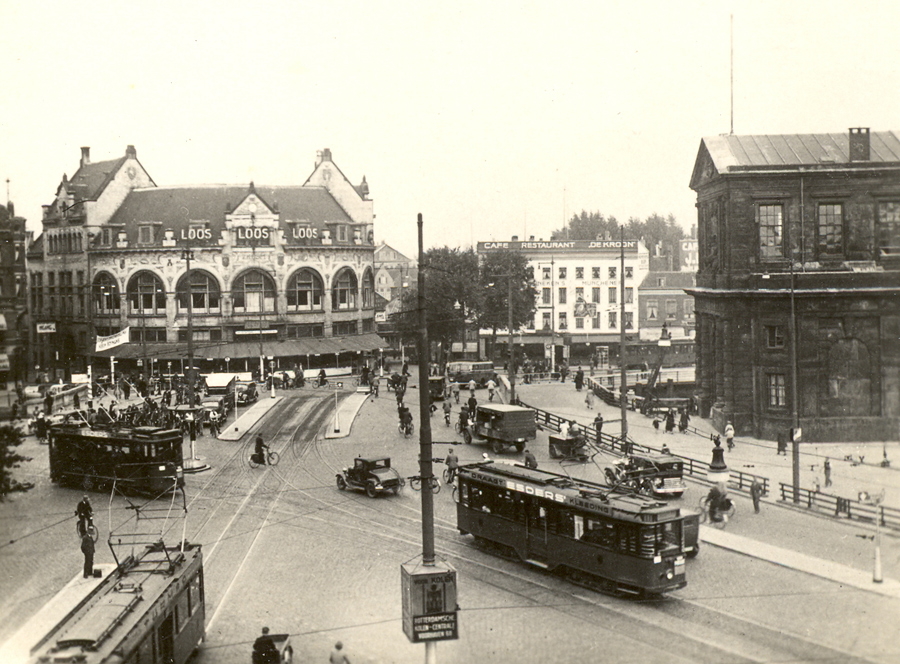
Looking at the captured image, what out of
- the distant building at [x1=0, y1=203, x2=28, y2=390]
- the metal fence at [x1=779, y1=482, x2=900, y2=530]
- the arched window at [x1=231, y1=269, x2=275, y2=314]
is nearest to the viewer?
the distant building at [x1=0, y1=203, x2=28, y2=390]

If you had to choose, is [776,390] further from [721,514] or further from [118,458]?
[118,458]

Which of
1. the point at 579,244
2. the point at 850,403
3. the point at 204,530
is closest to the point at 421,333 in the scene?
the point at 204,530

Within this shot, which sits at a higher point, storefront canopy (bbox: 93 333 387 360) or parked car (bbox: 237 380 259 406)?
storefront canopy (bbox: 93 333 387 360)

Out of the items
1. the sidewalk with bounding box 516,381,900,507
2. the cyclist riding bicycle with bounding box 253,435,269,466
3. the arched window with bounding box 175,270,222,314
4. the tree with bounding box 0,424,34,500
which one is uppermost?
the arched window with bounding box 175,270,222,314

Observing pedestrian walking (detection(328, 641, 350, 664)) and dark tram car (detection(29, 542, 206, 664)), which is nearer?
dark tram car (detection(29, 542, 206, 664))

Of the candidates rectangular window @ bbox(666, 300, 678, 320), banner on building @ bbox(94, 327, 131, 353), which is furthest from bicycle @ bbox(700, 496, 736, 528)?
rectangular window @ bbox(666, 300, 678, 320)

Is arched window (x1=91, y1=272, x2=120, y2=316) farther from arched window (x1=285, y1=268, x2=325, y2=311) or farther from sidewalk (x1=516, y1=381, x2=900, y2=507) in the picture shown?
sidewalk (x1=516, y1=381, x2=900, y2=507)
